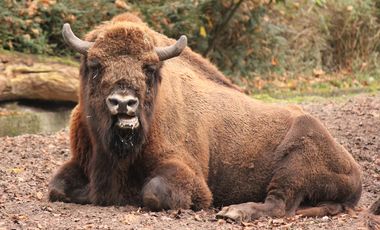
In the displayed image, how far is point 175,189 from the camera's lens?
25.5ft

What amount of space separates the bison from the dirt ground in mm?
255

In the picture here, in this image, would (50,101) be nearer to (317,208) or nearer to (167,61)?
(167,61)

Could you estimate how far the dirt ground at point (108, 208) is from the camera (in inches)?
279

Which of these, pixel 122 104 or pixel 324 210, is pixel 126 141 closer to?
pixel 122 104

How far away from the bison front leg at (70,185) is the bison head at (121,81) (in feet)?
1.87

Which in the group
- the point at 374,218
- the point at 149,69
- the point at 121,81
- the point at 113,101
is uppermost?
the point at 149,69

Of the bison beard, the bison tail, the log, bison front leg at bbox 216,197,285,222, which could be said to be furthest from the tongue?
the log

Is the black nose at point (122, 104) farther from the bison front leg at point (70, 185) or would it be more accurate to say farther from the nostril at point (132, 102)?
the bison front leg at point (70, 185)

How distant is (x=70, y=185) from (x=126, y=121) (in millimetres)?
1133

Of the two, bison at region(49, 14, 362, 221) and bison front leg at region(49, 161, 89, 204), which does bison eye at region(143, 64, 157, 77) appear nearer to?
bison at region(49, 14, 362, 221)

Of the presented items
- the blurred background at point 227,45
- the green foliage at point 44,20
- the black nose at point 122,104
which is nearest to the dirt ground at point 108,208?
the black nose at point 122,104

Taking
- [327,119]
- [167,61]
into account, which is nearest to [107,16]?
[327,119]

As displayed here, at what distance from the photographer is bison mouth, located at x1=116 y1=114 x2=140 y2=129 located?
7.50m

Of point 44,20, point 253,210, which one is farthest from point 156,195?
point 44,20
